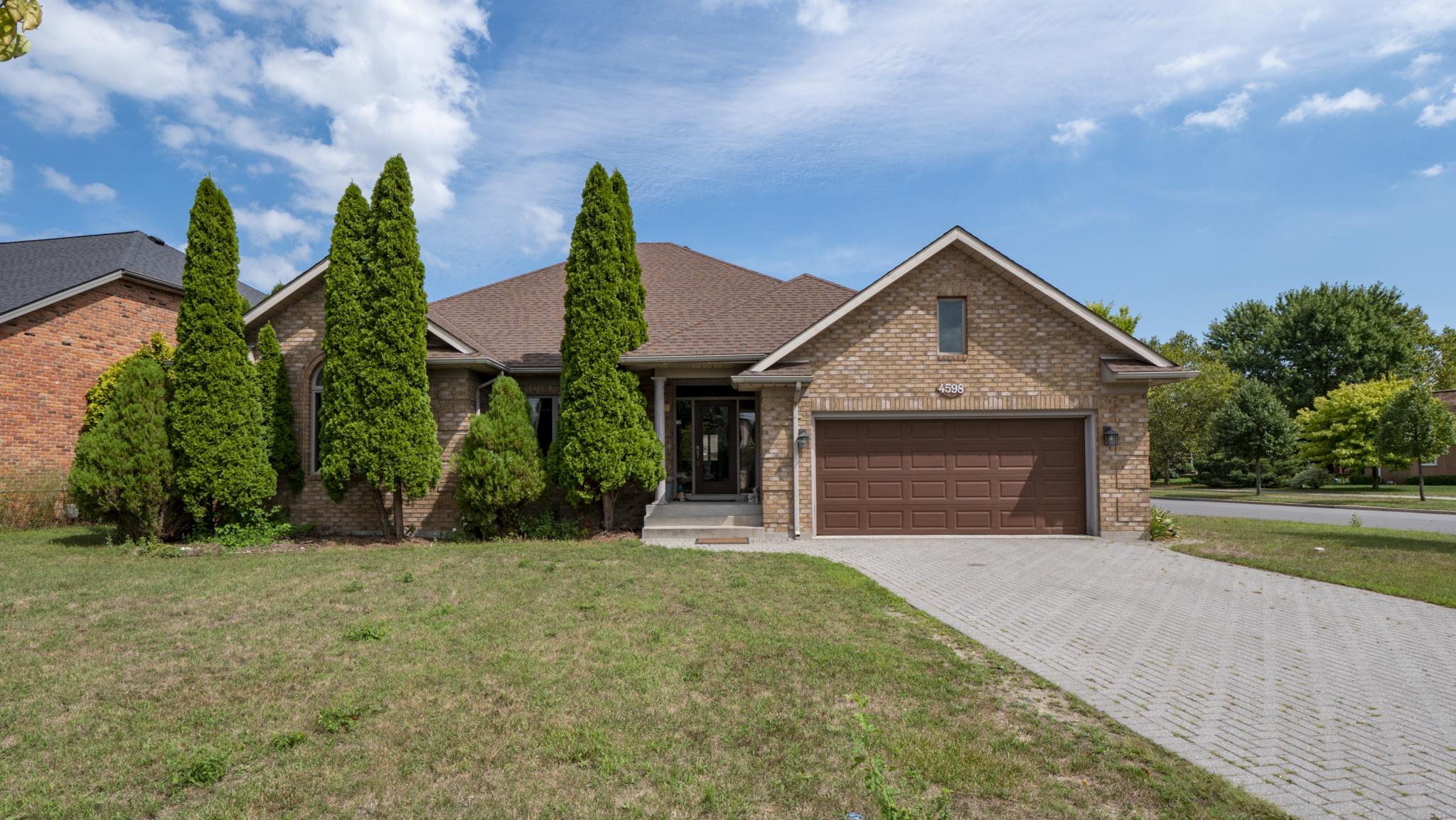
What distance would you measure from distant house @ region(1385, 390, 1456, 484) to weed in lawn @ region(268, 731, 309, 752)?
4957 centimetres

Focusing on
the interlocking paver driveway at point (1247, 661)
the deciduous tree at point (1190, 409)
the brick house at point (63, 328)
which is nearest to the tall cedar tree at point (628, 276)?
the interlocking paver driveway at point (1247, 661)

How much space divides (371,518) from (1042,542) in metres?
12.5

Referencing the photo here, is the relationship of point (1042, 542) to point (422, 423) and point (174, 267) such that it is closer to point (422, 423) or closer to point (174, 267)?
point (422, 423)

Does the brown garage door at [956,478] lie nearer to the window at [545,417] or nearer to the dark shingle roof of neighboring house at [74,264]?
the window at [545,417]

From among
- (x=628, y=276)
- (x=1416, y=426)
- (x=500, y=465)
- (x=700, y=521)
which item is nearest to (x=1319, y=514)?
(x=1416, y=426)

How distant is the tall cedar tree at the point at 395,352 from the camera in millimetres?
12102

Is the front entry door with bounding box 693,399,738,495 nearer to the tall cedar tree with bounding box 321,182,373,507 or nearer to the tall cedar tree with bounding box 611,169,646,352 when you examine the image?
the tall cedar tree with bounding box 611,169,646,352

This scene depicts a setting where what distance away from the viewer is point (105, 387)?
1655cm

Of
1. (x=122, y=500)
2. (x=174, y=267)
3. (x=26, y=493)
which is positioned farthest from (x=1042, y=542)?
(x=174, y=267)

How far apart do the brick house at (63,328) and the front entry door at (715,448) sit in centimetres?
1325

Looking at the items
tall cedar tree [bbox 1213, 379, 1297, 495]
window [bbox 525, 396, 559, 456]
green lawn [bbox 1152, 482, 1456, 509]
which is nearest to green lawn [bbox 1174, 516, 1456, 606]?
green lawn [bbox 1152, 482, 1456, 509]

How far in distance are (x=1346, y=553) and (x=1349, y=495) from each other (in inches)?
871

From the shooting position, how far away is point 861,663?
5.29m

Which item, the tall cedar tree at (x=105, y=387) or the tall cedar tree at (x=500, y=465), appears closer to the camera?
the tall cedar tree at (x=500, y=465)
